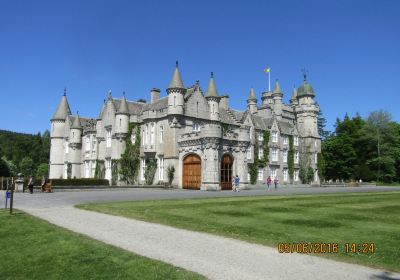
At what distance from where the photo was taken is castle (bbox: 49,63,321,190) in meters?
39.6

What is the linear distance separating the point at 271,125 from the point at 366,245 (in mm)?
53155

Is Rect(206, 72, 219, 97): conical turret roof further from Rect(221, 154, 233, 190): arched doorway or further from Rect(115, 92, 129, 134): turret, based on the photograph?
Rect(115, 92, 129, 134): turret

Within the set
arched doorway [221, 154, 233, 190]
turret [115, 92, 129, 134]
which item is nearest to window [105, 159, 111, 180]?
turret [115, 92, 129, 134]

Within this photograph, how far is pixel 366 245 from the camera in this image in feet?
30.8

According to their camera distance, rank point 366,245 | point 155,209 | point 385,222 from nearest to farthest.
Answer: point 366,245 → point 385,222 → point 155,209

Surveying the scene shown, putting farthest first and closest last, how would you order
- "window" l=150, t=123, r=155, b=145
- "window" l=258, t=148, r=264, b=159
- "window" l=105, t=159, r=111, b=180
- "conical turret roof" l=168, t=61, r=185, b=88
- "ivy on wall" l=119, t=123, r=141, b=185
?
1. "window" l=258, t=148, r=264, b=159
2. "window" l=105, t=159, r=111, b=180
3. "ivy on wall" l=119, t=123, r=141, b=185
4. "window" l=150, t=123, r=155, b=145
5. "conical turret roof" l=168, t=61, r=185, b=88

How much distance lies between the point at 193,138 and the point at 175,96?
20.9 feet

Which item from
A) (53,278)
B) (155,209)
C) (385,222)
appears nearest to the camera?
(53,278)

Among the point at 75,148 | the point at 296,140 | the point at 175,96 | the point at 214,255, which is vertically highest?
the point at 175,96

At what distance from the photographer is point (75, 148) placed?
58469mm

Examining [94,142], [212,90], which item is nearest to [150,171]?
[212,90]

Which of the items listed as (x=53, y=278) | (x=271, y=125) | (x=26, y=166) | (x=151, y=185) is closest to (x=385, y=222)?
(x=53, y=278)

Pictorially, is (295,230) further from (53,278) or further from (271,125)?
(271,125)

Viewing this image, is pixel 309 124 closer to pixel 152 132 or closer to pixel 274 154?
pixel 274 154
